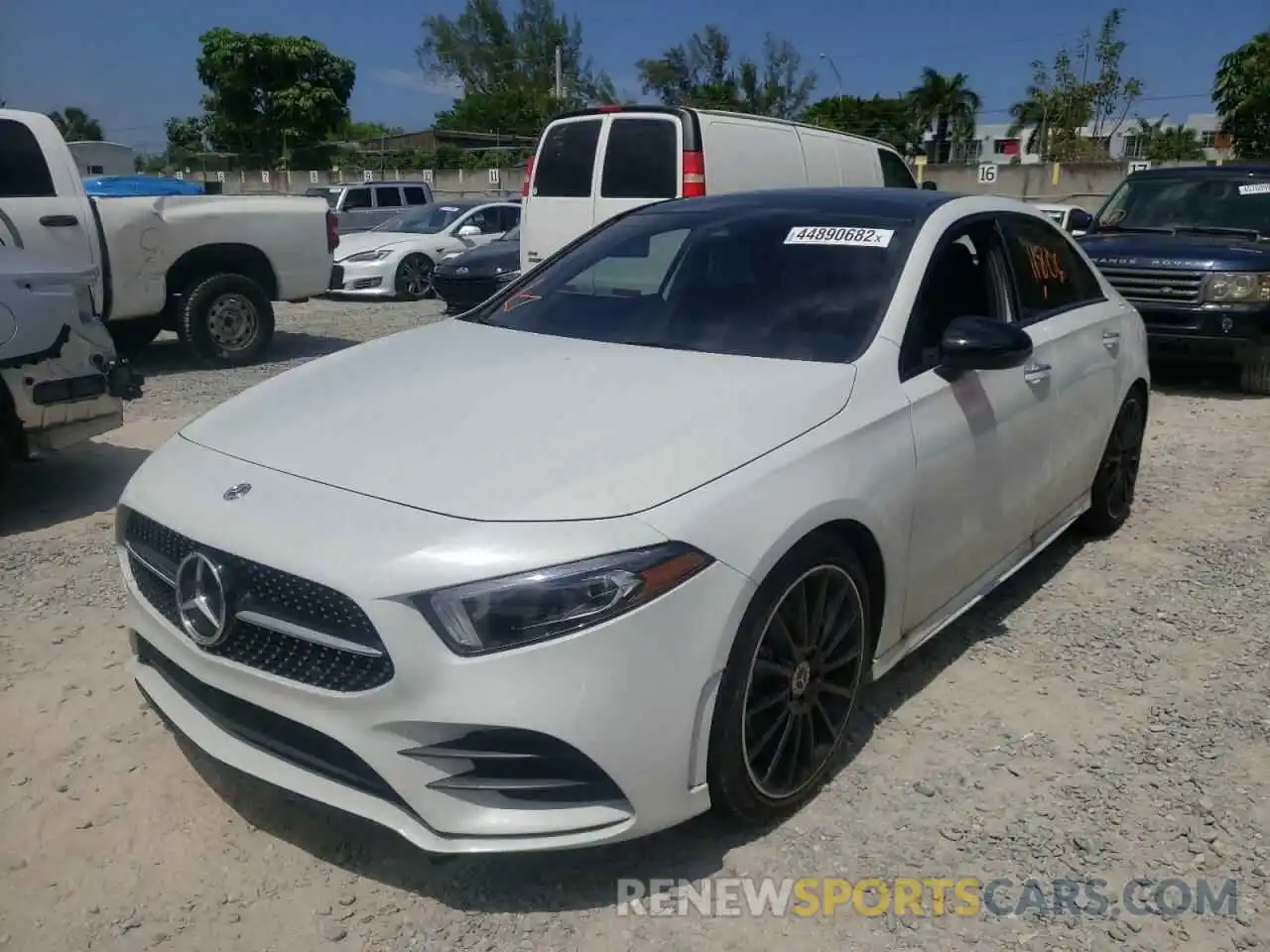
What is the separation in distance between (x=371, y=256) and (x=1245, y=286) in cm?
1033

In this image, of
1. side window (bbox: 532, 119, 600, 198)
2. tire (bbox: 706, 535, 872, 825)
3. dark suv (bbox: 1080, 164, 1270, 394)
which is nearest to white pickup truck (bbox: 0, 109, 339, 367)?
side window (bbox: 532, 119, 600, 198)

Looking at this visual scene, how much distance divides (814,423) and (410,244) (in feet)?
40.9

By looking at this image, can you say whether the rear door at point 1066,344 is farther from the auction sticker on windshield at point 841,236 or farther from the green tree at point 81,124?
the green tree at point 81,124

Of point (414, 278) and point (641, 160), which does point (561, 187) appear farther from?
point (414, 278)

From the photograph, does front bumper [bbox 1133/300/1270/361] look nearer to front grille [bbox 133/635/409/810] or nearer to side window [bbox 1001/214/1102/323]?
side window [bbox 1001/214/1102/323]

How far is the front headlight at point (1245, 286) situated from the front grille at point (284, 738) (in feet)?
25.7

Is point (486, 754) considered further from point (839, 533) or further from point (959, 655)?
point (959, 655)

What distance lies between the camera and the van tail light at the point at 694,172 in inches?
A: 329

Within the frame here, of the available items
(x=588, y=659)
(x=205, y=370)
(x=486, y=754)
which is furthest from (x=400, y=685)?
(x=205, y=370)

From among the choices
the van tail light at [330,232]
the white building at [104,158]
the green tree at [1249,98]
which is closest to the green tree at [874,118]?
the green tree at [1249,98]

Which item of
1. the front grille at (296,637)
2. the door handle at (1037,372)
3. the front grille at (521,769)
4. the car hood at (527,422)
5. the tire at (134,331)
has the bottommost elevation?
the tire at (134,331)

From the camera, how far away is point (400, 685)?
2244 mm

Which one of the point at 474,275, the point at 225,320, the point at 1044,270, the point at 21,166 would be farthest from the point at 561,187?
the point at 1044,270

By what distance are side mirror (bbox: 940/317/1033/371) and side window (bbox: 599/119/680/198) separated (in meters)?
5.42
